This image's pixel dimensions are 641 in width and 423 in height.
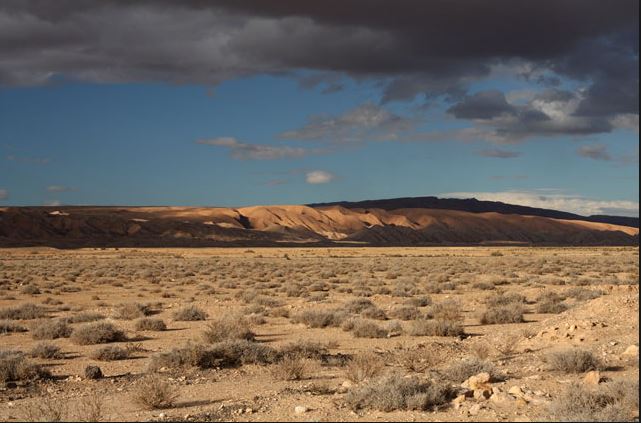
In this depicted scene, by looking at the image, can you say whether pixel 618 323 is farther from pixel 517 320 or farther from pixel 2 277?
pixel 2 277

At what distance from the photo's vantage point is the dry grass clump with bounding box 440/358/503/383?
36.8 feet

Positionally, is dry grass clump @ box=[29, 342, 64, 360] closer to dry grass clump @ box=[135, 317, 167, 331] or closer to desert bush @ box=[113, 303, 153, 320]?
dry grass clump @ box=[135, 317, 167, 331]

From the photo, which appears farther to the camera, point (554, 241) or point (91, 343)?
point (554, 241)

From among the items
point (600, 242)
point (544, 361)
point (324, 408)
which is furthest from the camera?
point (600, 242)

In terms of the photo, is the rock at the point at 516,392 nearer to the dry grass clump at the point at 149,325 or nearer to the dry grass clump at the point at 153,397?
the dry grass clump at the point at 153,397

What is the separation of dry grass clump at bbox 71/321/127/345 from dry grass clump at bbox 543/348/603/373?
38.1 feet

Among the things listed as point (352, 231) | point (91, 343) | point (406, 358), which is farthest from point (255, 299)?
point (352, 231)

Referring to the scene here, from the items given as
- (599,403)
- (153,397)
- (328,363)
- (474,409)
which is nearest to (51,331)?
(328,363)

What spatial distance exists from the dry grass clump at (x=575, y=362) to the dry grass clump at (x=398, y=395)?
9.28ft

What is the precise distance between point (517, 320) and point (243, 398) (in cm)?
1252

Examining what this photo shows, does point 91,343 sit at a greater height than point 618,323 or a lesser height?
lesser

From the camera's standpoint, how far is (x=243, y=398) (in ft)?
36.3

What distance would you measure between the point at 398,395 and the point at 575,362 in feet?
13.2

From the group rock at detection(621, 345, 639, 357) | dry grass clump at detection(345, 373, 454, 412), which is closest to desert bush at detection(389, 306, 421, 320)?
rock at detection(621, 345, 639, 357)
